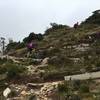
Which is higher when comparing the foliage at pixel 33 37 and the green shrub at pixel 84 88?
the foliage at pixel 33 37

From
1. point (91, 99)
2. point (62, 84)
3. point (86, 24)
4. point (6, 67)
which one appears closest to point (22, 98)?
point (62, 84)

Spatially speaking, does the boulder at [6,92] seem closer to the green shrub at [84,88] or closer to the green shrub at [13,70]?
the green shrub at [13,70]

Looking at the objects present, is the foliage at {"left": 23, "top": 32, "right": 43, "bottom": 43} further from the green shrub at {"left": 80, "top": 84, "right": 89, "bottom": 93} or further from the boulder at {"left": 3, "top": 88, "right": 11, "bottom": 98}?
the green shrub at {"left": 80, "top": 84, "right": 89, "bottom": 93}

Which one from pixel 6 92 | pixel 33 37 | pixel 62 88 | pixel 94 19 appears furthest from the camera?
pixel 94 19

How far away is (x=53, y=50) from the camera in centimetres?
2659

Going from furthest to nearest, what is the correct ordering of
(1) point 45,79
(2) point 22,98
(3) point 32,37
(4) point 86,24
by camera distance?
(4) point 86,24, (3) point 32,37, (1) point 45,79, (2) point 22,98

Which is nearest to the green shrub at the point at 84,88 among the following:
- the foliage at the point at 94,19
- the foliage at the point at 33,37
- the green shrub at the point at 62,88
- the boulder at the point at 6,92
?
the green shrub at the point at 62,88

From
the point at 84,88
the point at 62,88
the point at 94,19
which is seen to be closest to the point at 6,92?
the point at 62,88

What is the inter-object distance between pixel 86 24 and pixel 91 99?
25307mm

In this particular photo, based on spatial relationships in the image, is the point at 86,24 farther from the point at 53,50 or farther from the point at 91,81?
the point at 91,81

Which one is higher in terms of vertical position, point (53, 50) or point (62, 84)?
point (53, 50)

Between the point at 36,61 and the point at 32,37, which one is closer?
the point at 36,61

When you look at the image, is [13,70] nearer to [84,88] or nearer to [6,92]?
[6,92]

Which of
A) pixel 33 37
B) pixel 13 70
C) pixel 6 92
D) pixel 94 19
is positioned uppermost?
pixel 94 19
